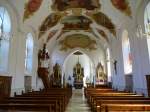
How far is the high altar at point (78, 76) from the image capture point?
29.1m

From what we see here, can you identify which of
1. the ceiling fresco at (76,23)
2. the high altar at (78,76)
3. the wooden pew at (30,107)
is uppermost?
the ceiling fresco at (76,23)

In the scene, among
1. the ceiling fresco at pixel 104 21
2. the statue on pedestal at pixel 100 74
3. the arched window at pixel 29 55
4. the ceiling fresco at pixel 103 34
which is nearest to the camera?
the arched window at pixel 29 55

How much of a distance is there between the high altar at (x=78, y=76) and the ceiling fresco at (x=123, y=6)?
18.9 metres

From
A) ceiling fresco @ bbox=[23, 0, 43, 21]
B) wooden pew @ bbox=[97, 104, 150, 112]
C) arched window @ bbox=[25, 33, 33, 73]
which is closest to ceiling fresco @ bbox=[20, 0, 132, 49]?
ceiling fresco @ bbox=[23, 0, 43, 21]

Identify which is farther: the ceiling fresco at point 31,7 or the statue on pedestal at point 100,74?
the statue on pedestal at point 100,74

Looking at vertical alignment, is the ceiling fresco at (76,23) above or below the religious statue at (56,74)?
above

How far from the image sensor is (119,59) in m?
14.6

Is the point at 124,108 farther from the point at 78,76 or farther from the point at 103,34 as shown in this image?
the point at 78,76

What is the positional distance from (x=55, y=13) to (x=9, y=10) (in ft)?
15.8

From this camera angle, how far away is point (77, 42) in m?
22.3

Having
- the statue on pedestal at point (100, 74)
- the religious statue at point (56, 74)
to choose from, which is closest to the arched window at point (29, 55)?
the religious statue at point (56, 74)

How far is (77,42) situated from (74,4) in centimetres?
946

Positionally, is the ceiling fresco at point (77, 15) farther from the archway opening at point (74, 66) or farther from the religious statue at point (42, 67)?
the archway opening at point (74, 66)

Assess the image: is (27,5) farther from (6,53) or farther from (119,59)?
(119,59)
